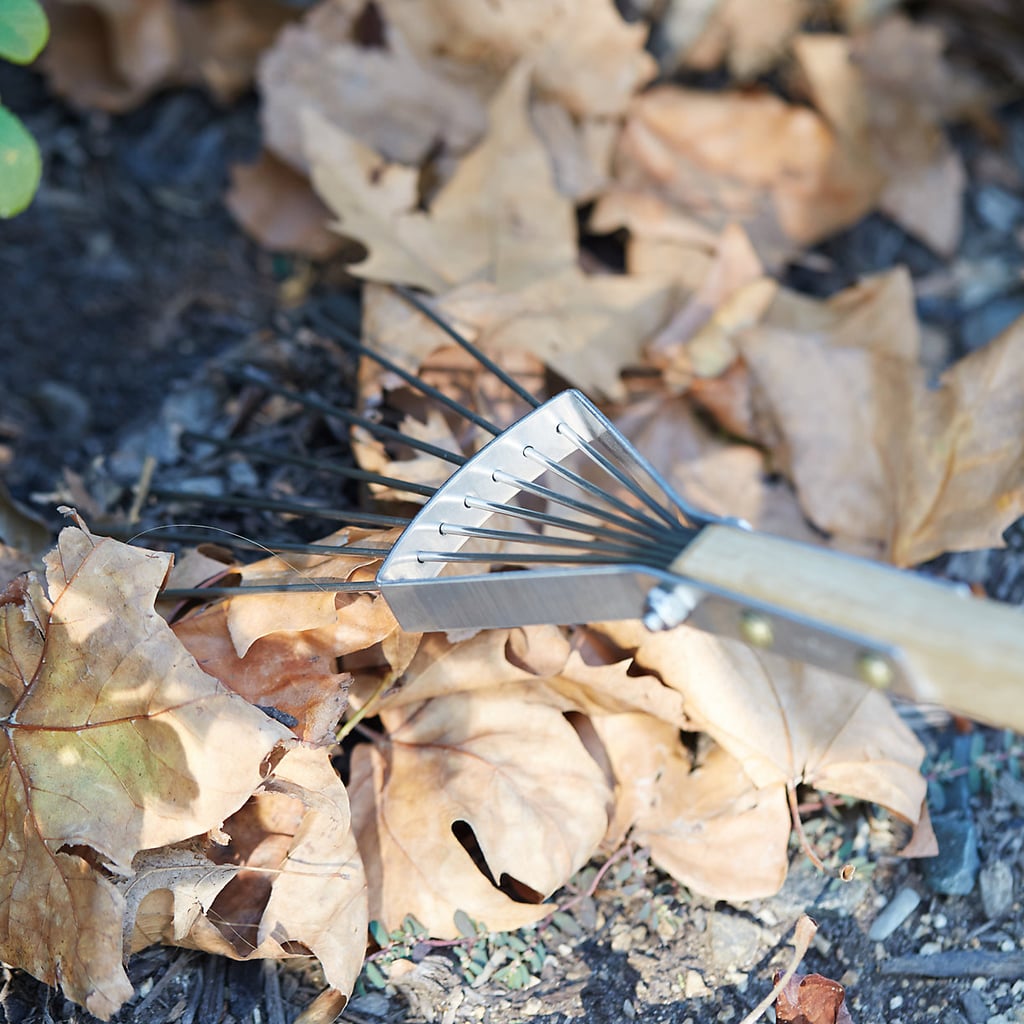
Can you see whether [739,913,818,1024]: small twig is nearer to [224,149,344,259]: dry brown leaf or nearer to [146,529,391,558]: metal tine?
[146,529,391,558]: metal tine

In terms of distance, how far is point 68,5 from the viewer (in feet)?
5.94

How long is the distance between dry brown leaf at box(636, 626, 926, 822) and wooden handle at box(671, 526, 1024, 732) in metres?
0.28

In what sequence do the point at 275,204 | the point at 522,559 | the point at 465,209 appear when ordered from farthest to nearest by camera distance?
the point at 275,204
the point at 465,209
the point at 522,559

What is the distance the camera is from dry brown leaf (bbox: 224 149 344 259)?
172 cm

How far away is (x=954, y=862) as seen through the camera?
106cm

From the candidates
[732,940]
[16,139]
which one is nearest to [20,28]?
[16,139]

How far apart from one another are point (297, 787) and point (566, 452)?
396 millimetres

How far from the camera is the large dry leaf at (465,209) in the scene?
144 cm

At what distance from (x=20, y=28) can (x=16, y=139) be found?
119 millimetres

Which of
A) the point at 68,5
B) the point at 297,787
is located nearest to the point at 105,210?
the point at 68,5

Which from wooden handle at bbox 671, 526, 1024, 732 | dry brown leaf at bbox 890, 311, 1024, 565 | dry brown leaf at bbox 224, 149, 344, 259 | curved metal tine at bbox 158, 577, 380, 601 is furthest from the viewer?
dry brown leaf at bbox 224, 149, 344, 259

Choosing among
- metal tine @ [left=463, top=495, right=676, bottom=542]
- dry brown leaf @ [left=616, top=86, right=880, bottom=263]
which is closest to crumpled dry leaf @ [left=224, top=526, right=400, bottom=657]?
metal tine @ [left=463, top=495, right=676, bottom=542]

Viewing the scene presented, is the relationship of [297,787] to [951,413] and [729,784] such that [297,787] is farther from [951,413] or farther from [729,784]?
[951,413]

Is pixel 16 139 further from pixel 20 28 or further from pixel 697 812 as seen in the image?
pixel 697 812
